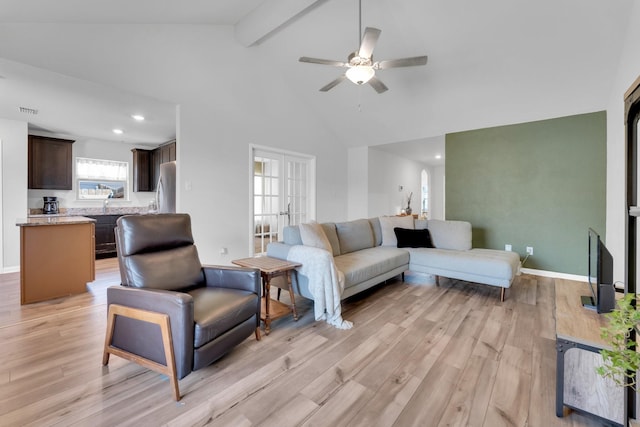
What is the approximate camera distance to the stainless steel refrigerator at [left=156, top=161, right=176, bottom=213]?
412 centimetres

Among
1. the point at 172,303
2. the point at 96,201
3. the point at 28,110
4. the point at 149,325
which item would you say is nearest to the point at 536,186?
the point at 172,303

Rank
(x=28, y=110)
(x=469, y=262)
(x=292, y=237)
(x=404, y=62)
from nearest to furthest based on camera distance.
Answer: (x=404, y=62)
(x=292, y=237)
(x=469, y=262)
(x=28, y=110)

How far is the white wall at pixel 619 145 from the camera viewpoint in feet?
8.20

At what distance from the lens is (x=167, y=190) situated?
4195 millimetres

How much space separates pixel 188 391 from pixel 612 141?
204 inches

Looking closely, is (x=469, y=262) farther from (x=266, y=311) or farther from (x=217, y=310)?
(x=217, y=310)

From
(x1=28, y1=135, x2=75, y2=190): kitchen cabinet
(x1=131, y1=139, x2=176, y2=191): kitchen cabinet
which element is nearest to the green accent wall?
(x1=131, y1=139, x2=176, y2=191): kitchen cabinet

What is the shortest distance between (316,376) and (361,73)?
8.49 feet

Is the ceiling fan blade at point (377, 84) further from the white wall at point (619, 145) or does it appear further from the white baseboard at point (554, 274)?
the white baseboard at point (554, 274)

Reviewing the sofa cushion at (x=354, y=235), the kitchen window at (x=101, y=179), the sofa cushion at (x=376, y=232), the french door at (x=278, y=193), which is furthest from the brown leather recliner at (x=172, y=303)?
the kitchen window at (x=101, y=179)

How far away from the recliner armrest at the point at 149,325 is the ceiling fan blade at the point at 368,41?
2.40 meters

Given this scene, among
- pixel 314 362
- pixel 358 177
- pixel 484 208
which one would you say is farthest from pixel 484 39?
pixel 314 362

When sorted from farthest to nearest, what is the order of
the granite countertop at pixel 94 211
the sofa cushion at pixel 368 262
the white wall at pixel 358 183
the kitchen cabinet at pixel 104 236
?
the white wall at pixel 358 183 < the kitchen cabinet at pixel 104 236 < the granite countertop at pixel 94 211 < the sofa cushion at pixel 368 262

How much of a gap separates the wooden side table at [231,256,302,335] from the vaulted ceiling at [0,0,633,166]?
2.44m
